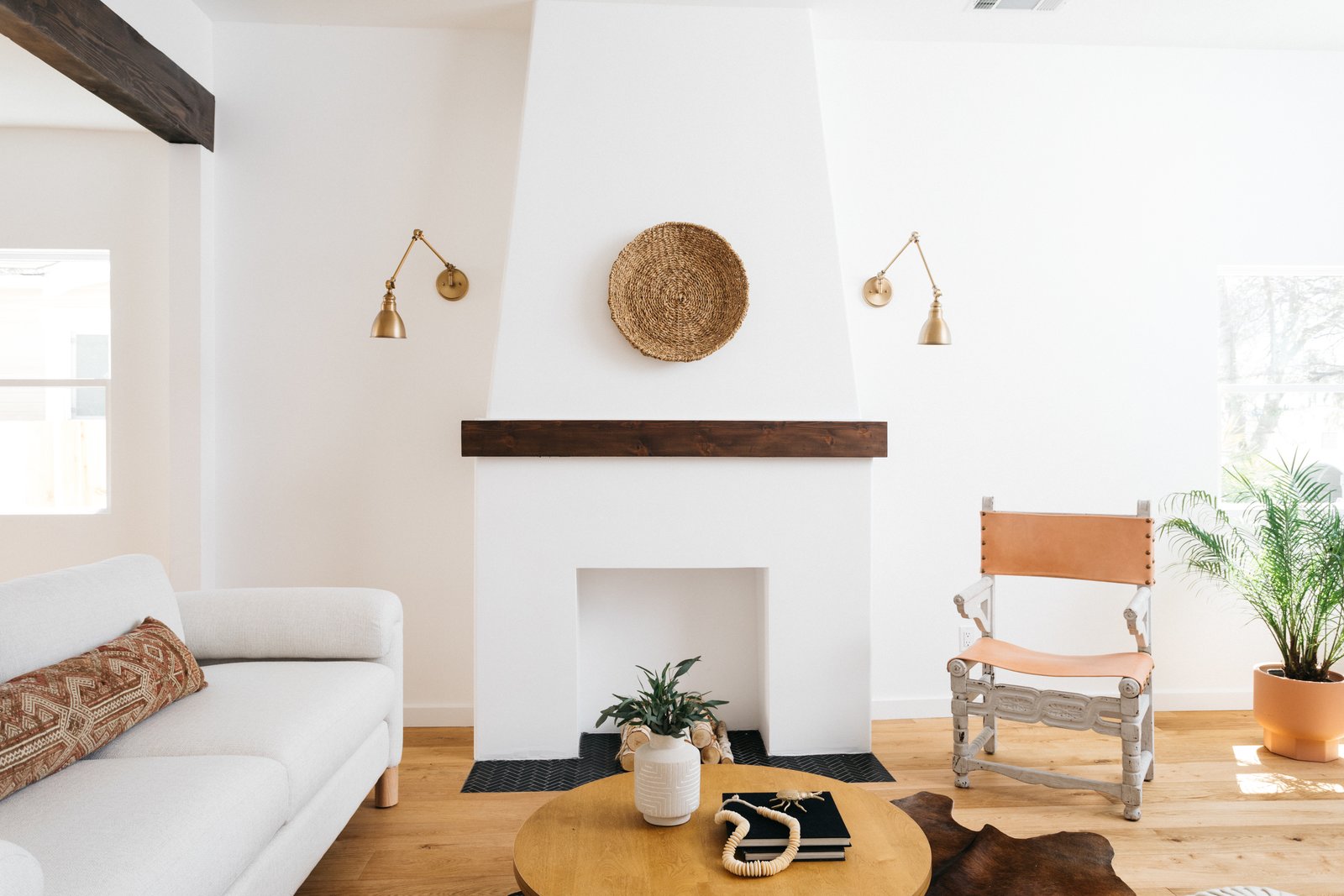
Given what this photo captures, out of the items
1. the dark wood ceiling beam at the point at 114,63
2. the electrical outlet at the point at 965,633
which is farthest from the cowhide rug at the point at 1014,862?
the dark wood ceiling beam at the point at 114,63

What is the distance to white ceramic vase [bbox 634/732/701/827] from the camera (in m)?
1.71

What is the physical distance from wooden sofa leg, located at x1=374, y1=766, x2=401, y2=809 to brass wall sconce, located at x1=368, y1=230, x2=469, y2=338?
1452 mm

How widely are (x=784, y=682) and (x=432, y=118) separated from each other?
2.56 m

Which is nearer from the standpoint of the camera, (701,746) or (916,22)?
(701,746)

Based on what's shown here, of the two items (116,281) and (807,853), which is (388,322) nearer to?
(116,281)

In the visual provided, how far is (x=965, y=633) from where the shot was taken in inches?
137

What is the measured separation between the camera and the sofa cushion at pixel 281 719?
5.92 ft

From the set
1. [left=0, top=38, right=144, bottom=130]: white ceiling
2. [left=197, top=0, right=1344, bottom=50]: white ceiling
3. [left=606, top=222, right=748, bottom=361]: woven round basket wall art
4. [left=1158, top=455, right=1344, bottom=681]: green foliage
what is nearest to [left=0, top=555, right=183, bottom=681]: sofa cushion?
[left=606, top=222, right=748, bottom=361]: woven round basket wall art

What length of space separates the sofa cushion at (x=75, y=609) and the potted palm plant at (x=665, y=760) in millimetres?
1208

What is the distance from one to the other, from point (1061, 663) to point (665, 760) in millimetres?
1574

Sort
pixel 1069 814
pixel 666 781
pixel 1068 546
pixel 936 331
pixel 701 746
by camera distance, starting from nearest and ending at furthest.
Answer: pixel 666 781, pixel 1069 814, pixel 701 746, pixel 1068 546, pixel 936 331

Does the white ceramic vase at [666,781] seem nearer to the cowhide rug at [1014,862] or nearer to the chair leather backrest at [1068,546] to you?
the cowhide rug at [1014,862]

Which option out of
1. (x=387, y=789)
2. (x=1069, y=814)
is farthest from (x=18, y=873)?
(x=1069, y=814)

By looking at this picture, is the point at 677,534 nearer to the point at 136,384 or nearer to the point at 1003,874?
the point at 1003,874
